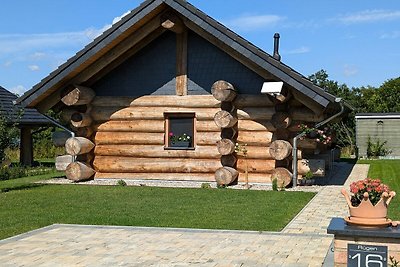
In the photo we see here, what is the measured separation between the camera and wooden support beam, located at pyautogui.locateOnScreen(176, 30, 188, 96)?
1681 centimetres

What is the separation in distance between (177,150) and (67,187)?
3.36 metres

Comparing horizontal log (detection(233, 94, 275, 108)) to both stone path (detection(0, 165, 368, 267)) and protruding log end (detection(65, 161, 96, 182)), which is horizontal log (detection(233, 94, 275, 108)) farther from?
stone path (detection(0, 165, 368, 267))

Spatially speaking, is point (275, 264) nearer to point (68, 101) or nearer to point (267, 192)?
point (267, 192)

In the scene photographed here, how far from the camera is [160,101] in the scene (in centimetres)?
1706

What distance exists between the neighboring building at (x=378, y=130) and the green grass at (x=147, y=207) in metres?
20.3

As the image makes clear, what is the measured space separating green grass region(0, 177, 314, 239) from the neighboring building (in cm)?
2030

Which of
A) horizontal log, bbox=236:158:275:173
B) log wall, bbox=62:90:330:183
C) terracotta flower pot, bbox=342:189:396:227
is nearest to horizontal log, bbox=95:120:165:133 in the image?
log wall, bbox=62:90:330:183

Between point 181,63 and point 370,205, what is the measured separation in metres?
11.3

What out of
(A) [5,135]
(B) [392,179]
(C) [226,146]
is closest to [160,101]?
(C) [226,146]

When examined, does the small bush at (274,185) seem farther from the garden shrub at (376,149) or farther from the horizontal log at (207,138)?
the garden shrub at (376,149)

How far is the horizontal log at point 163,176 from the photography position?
1669 centimetres

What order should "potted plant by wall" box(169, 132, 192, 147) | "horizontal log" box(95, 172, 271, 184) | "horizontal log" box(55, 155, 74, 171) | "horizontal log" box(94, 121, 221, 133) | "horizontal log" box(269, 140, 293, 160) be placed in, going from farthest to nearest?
"horizontal log" box(55, 155, 74, 171) → "potted plant by wall" box(169, 132, 192, 147) → "horizontal log" box(94, 121, 221, 133) → "horizontal log" box(95, 172, 271, 184) → "horizontal log" box(269, 140, 293, 160)

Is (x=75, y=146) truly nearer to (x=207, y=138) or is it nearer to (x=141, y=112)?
(x=141, y=112)

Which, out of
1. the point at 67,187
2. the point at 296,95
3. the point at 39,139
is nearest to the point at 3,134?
the point at 67,187
